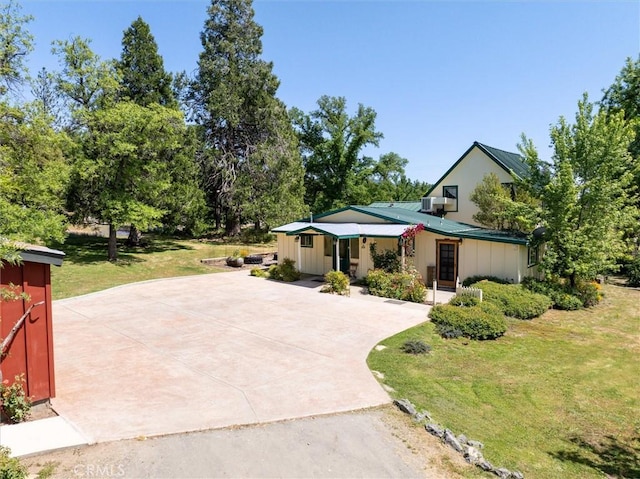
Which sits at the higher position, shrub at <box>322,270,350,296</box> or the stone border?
shrub at <box>322,270,350,296</box>

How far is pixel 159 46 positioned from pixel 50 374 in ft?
93.5

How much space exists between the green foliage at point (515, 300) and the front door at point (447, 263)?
2889 mm

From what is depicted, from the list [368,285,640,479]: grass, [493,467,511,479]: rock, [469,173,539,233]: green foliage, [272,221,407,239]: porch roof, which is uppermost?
[469,173,539,233]: green foliage

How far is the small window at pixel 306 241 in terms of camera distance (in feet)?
75.5

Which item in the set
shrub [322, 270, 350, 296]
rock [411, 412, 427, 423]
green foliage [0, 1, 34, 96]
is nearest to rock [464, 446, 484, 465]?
rock [411, 412, 427, 423]

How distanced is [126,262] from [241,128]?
17.6 meters

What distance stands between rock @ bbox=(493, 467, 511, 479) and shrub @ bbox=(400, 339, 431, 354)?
4.94 metres

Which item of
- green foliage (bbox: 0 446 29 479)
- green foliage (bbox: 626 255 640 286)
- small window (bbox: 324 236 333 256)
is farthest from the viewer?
small window (bbox: 324 236 333 256)

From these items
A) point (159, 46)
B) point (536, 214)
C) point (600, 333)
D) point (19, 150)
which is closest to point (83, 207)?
point (19, 150)

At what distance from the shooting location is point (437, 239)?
1948 cm

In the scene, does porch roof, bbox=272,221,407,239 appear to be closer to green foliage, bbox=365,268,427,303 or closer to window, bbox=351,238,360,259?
window, bbox=351,238,360,259

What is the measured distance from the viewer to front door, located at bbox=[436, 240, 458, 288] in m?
19.1

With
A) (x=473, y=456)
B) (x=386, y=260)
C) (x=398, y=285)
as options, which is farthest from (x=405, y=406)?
(x=386, y=260)

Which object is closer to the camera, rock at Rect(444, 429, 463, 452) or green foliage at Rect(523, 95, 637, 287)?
A: rock at Rect(444, 429, 463, 452)
